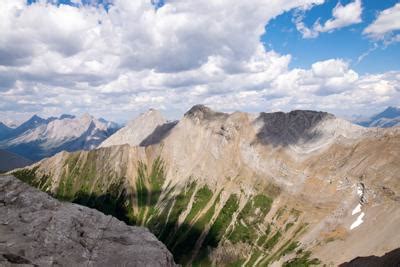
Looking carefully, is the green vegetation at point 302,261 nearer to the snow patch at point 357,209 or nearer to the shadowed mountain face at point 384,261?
the snow patch at point 357,209

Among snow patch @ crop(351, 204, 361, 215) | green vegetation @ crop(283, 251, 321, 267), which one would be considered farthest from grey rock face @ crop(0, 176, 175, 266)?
snow patch @ crop(351, 204, 361, 215)

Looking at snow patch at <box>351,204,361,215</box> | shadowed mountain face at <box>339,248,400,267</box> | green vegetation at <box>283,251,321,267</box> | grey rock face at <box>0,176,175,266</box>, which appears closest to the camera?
grey rock face at <box>0,176,175,266</box>

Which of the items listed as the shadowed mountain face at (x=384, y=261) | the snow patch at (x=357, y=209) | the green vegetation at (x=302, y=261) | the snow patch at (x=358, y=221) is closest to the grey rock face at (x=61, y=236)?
the shadowed mountain face at (x=384, y=261)

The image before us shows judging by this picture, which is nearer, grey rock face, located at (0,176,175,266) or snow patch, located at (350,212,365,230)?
grey rock face, located at (0,176,175,266)

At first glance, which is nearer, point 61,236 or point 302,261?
point 61,236

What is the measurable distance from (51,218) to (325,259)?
6054 inches

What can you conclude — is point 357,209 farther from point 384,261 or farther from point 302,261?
point 384,261

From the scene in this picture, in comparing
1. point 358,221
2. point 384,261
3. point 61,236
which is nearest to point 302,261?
point 358,221

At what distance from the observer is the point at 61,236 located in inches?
2016

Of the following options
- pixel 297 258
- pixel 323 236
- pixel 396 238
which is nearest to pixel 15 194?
pixel 396 238

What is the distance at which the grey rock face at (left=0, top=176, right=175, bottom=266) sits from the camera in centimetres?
4625

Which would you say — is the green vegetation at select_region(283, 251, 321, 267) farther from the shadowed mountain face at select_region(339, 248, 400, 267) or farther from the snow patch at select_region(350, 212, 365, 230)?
the shadowed mountain face at select_region(339, 248, 400, 267)

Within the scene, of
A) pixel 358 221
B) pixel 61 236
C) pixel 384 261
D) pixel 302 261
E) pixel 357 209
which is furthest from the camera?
pixel 357 209

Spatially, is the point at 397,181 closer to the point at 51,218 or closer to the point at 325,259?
the point at 325,259
